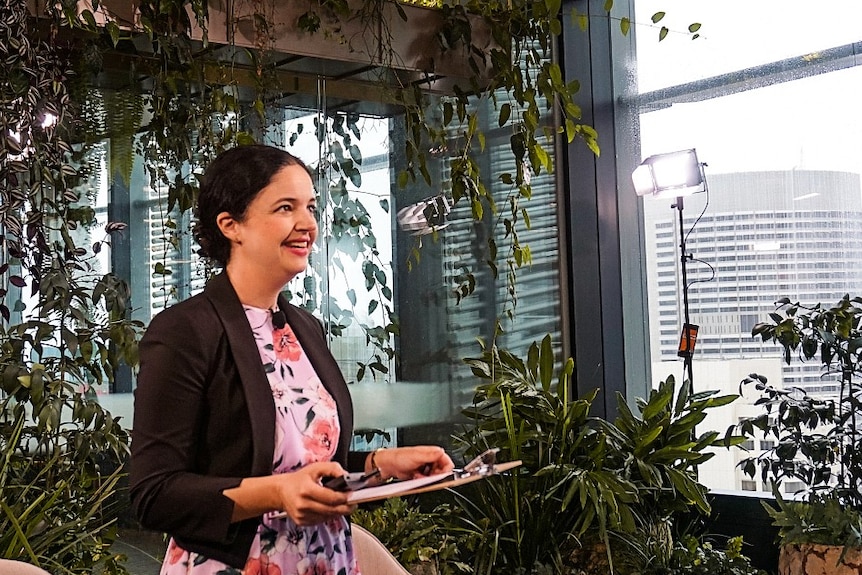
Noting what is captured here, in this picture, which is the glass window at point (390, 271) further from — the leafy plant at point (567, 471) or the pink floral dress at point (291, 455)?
the pink floral dress at point (291, 455)

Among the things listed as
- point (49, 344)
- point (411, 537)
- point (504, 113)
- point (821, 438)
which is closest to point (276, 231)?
point (49, 344)

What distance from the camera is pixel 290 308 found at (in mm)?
1755

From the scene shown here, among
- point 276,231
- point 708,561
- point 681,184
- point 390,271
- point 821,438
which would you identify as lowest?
point 708,561

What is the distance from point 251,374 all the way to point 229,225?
9.9 inches

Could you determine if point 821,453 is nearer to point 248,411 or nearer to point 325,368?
point 325,368

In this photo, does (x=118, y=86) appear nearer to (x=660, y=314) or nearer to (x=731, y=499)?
(x=660, y=314)

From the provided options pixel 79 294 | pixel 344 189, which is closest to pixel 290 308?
pixel 79 294

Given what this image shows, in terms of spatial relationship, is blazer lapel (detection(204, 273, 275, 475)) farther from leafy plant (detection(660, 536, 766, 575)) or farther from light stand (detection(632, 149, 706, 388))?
light stand (detection(632, 149, 706, 388))

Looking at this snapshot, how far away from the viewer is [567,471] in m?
4.21

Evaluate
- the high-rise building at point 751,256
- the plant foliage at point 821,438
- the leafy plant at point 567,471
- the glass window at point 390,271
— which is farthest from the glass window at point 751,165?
the glass window at point 390,271

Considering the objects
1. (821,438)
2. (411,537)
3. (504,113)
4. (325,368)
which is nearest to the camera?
(325,368)

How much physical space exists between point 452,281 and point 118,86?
70.8 inches

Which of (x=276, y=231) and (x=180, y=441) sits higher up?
(x=276, y=231)

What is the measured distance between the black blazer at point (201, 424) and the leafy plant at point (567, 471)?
108 inches
